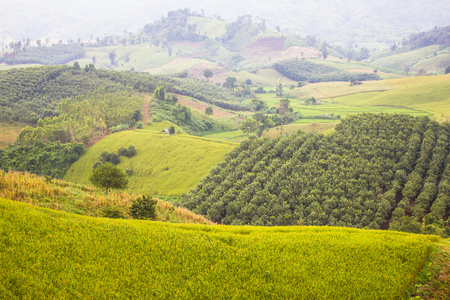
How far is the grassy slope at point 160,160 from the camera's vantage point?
46.8 metres

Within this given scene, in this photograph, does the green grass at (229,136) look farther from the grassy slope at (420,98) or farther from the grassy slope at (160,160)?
the grassy slope at (420,98)

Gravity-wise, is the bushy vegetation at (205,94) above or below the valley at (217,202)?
above

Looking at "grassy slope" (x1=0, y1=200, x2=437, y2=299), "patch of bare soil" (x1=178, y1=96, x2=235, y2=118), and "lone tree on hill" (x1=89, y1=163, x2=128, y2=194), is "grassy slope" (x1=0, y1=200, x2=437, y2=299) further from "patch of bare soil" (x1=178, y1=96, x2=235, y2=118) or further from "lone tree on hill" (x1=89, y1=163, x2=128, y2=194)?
"patch of bare soil" (x1=178, y1=96, x2=235, y2=118)

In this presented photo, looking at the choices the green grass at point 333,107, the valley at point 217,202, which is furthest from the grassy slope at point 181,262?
the green grass at point 333,107

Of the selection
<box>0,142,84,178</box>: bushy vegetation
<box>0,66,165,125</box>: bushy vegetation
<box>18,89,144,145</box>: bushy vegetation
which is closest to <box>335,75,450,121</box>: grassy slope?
<box>18,89,144,145</box>: bushy vegetation

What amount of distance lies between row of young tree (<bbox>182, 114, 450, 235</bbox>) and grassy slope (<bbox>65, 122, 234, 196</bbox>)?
682 centimetres

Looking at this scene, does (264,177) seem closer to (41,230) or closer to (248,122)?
(41,230)

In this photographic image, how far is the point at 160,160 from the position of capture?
5281 cm

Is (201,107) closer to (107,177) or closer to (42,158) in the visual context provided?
(42,158)

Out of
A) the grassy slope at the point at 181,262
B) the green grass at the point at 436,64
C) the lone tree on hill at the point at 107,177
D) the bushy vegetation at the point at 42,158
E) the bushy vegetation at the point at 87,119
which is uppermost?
the green grass at the point at 436,64

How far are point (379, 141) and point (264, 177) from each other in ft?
54.4

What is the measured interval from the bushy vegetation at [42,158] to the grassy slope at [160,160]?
5.49 ft

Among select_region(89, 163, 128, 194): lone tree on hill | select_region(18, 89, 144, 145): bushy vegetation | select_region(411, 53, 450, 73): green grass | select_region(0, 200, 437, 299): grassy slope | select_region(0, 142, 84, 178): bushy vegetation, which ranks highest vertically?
select_region(411, 53, 450, 73): green grass

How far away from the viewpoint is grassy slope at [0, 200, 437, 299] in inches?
363
